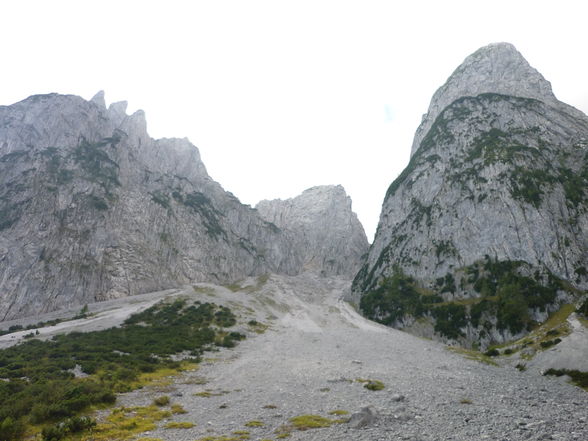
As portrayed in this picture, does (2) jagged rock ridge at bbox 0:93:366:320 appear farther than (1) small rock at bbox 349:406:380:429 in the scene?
Yes

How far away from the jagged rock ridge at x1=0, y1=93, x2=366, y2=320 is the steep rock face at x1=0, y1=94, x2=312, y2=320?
36 cm

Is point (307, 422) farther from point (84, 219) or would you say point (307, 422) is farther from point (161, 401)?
point (84, 219)

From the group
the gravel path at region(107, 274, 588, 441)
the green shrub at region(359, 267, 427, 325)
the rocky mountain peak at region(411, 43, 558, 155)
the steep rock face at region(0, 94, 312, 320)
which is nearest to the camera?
the gravel path at region(107, 274, 588, 441)

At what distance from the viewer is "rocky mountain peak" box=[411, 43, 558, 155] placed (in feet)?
468

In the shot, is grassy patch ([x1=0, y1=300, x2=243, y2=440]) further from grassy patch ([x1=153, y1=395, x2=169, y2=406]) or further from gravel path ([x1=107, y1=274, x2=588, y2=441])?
gravel path ([x1=107, y1=274, x2=588, y2=441])

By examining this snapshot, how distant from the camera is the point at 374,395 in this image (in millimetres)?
27828

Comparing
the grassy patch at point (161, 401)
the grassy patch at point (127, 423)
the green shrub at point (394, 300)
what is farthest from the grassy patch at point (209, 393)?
the green shrub at point (394, 300)

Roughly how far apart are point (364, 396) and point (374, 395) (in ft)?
2.89

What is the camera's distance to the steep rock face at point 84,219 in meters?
119

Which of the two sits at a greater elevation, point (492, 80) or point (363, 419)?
point (492, 80)

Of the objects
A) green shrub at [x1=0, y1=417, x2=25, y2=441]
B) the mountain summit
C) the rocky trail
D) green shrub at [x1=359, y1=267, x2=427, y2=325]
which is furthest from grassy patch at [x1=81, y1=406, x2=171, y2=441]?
the mountain summit

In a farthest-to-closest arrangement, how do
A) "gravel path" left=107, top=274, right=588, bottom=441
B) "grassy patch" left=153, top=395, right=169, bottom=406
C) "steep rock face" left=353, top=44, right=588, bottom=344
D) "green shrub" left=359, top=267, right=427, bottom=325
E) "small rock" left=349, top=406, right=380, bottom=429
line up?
"green shrub" left=359, top=267, right=427, bottom=325 → "steep rock face" left=353, top=44, right=588, bottom=344 → "grassy patch" left=153, top=395, right=169, bottom=406 → "small rock" left=349, top=406, right=380, bottom=429 → "gravel path" left=107, top=274, right=588, bottom=441

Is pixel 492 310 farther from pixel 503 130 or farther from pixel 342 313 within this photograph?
pixel 503 130

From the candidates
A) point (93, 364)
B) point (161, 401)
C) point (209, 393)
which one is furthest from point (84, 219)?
point (161, 401)
